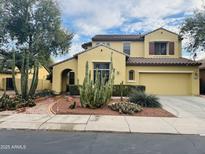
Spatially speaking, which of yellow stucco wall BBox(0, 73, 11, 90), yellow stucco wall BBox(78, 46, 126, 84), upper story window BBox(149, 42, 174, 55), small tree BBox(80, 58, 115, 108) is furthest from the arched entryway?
small tree BBox(80, 58, 115, 108)

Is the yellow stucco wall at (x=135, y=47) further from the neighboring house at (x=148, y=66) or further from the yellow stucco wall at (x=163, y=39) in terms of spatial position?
the yellow stucco wall at (x=163, y=39)

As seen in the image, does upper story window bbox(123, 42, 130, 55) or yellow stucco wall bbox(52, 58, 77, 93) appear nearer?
yellow stucco wall bbox(52, 58, 77, 93)

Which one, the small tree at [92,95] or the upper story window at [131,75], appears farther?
the upper story window at [131,75]

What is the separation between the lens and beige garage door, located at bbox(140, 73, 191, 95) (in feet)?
91.8

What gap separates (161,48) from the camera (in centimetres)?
3092

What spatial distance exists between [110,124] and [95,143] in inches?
123

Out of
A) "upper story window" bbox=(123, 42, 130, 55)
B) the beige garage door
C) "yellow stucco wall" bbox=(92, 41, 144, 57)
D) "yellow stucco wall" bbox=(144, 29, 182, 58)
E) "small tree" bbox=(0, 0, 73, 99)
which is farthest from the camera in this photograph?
"upper story window" bbox=(123, 42, 130, 55)

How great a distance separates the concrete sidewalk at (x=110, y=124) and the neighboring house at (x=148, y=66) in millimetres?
13485

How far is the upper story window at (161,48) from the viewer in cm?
3053

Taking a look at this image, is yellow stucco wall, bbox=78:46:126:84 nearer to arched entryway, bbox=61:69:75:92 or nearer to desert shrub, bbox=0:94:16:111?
arched entryway, bbox=61:69:75:92

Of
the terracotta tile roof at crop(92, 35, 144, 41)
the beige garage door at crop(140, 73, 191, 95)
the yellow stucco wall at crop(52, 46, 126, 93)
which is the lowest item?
the beige garage door at crop(140, 73, 191, 95)

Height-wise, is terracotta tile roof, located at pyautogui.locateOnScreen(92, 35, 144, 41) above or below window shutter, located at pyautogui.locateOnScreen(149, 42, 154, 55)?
above

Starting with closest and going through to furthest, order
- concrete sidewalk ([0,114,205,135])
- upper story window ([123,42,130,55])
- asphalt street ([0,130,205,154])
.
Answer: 1. asphalt street ([0,130,205,154])
2. concrete sidewalk ([0,114,205,135])
3. upper story window ([123,42,130,55])

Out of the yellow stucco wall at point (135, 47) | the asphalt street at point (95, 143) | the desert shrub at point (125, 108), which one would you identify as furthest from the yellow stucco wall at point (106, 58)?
the asphalt street at point (95, 143)
